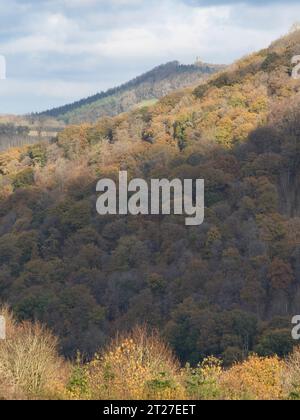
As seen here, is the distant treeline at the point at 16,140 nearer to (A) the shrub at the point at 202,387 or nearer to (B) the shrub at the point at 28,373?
(B) the shrub at the point at 28,373

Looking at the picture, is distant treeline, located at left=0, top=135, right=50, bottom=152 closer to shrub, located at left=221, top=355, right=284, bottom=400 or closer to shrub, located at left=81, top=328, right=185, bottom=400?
shrub, located at left=221, top=355, right=284, bottom=400

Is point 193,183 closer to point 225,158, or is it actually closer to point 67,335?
point 225,158

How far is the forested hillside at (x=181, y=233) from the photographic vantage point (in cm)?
6612

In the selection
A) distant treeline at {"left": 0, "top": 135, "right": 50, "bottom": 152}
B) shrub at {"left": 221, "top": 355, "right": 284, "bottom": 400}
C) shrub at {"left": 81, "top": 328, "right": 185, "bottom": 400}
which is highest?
distant treeline at {"left": 0, "top": 135, "right": 50, "bottom": 152}

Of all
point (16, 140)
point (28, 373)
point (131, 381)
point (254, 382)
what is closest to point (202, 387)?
point (131, 381)

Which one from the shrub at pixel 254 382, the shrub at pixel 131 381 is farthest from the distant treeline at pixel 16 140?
the shrub at pixel 131 381

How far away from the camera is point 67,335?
6688cm

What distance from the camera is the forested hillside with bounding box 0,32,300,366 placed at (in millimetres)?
66125

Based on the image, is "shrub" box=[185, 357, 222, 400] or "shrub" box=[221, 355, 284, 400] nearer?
"shrub" box=[185, 357, 222, 400]

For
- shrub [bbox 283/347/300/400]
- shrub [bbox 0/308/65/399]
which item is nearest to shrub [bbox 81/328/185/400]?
shrub [bbox 0/308/65/399]

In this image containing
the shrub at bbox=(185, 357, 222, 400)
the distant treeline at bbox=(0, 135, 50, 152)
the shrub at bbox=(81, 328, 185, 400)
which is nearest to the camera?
the shrub at bbox=(81, 328, 185, 400)

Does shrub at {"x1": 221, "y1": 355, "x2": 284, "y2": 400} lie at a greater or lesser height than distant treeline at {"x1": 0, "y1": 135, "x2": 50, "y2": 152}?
lesser

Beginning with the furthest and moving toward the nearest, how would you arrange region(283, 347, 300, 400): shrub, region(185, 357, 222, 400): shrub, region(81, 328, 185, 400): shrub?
region(283, 347, 300, 400): shrub < region(185, 357, 222, 400): shrub < region(81, 328, 185, 400): shrub

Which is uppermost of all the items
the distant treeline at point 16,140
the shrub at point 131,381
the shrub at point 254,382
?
the distant treeline at point 16,140
